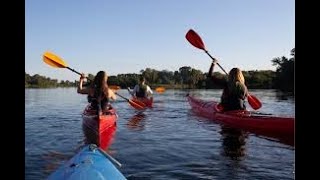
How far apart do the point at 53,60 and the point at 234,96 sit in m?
5.20

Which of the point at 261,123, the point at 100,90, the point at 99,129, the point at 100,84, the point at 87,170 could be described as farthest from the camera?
the point at 261,123

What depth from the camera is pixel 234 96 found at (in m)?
11.1

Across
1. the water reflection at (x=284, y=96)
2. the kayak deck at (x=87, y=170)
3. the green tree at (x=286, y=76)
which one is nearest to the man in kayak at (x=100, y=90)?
the kayak deck at (x=87, y=170)

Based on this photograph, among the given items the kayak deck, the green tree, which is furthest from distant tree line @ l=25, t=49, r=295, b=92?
the kayak deck

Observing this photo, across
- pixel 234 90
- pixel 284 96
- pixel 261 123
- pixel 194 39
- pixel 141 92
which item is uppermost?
pixel 194 39

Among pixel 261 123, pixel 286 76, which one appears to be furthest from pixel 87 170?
pixel 286 76

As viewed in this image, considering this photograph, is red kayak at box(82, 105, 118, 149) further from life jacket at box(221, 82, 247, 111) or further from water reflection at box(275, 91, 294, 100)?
water reflection at box(275, 91, 294, 100)

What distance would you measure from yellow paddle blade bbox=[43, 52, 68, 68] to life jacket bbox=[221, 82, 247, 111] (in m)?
4.79

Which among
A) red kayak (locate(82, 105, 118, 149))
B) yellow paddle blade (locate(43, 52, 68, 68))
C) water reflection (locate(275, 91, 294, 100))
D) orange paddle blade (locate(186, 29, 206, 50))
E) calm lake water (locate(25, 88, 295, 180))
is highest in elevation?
orange paddle blade (locate(186, 29, 206, 50))

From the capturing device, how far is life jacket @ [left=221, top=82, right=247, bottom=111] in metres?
11.0

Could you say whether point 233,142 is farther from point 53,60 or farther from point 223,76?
point 223,76
